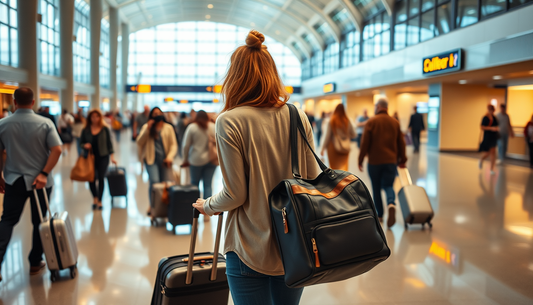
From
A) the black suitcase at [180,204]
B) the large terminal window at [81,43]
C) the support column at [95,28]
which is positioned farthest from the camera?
the large terminal window at [81,43]

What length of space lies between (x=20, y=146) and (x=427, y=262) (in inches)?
164

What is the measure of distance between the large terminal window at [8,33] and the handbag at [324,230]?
17.7 m

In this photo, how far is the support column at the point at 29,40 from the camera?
16141 millimetres

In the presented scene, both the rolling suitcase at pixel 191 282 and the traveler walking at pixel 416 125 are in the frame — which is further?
the traveler walking at pixel 416 125

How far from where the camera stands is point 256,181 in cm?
178

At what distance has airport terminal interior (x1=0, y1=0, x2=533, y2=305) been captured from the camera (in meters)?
3.92

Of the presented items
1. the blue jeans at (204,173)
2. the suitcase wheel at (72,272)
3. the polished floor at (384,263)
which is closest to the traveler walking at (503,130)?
the polished floor at (384,263)

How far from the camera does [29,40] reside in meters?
16.7

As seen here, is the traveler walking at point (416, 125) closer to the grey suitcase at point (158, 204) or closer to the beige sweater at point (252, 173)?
the grey suitcase at point (158, 204)

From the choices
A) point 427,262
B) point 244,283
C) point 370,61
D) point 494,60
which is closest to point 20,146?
point 244,283

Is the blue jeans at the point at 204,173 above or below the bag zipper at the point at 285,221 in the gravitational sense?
below

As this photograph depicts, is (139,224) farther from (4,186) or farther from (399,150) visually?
(399,150)

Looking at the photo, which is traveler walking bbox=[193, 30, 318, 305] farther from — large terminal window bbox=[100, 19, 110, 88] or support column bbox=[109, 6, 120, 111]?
large terminal window bbox=[100, 19, 110, 88]

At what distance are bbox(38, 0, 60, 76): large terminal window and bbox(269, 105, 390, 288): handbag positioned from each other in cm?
2233
